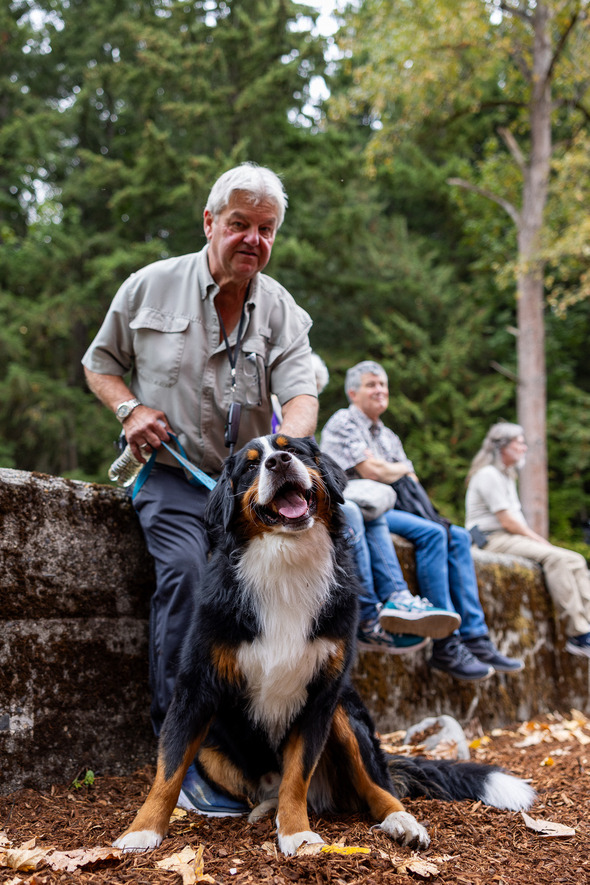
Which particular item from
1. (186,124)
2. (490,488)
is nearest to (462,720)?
(490,488)

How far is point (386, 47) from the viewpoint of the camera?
11797 mm

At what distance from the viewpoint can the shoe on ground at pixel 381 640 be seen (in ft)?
12.4

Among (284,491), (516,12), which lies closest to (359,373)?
(284,491)

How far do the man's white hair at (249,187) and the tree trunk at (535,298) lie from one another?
29.0 ft

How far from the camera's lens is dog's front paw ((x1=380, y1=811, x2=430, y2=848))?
235cm

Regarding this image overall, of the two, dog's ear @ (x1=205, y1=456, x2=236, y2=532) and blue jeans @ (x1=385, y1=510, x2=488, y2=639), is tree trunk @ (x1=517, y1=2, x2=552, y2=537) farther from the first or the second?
dog's ear @ (x1=205, y1=456, x2=236, y2=532)

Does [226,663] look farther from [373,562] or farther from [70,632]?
[373,562]

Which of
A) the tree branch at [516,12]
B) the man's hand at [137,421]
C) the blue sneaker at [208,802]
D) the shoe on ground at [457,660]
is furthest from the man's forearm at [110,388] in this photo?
the tree branch at [516,12]

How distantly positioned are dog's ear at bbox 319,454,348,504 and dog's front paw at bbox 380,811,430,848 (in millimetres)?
1135

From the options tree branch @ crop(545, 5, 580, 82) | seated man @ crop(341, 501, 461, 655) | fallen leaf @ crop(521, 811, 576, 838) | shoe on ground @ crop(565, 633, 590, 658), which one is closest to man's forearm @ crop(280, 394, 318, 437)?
seated man @ crop(341, 501, 461, 655)

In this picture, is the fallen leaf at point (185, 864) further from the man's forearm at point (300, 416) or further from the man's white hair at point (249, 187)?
the man's white hair at point (249, 187)

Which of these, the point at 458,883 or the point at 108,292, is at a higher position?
the point at 108,292

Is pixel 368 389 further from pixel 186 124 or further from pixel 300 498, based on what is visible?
pixel 186 124

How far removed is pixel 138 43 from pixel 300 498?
54.3ft
